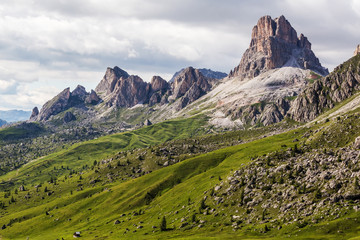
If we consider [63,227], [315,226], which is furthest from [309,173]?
[63,227]

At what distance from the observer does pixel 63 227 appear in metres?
194

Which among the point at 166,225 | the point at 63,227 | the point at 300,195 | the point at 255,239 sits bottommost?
the point at 63,227

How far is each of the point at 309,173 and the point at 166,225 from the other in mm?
70718

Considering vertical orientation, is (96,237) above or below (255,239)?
below

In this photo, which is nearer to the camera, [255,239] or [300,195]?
[255,239]

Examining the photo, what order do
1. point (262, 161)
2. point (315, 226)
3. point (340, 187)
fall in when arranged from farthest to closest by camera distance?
point (262, 161) → point (340, 187) → point (315, 226)

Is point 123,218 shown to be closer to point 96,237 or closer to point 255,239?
point 96,237

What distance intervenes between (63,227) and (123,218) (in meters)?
52.0

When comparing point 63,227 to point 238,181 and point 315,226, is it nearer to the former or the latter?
point 238,181

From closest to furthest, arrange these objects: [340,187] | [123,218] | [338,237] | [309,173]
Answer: [338,237] < [340,187] < [309,173] < [123,218]

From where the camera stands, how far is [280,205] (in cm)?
10312

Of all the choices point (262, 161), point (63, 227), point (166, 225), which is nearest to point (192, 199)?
point (166, 225)

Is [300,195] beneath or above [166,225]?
above

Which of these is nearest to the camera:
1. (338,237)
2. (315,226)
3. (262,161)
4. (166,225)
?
(338,237)
